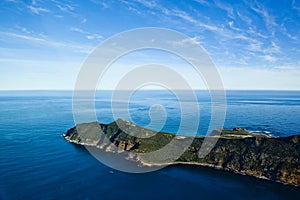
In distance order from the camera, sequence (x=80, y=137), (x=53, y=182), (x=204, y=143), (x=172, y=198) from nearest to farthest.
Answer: (x=172, y=198), (x=53, y=182), (x=204, y=143), (x=80, y=137)

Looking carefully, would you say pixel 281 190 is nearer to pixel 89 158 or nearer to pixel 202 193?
pixel 202 193

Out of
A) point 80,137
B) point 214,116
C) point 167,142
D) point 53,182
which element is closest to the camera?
point 53,182

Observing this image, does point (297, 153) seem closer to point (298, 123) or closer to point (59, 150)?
point (298, 123)

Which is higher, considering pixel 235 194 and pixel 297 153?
pixel 297 153

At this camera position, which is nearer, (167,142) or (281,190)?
(281,190)

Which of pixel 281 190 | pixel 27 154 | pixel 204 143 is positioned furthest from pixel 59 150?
pixel 281 190

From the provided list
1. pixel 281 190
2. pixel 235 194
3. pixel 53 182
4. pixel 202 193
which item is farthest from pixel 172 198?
pixel 53 182
